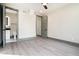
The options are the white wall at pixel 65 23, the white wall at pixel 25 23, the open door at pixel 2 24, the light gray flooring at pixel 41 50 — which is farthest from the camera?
the white wall at pixel 25 23

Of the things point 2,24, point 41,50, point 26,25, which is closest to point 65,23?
point 41,50

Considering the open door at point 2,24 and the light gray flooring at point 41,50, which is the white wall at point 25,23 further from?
the light gray flooring at point 41,50

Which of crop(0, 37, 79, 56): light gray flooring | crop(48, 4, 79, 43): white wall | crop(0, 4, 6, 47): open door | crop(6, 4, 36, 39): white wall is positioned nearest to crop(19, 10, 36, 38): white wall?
crop(6, 4, 36, 39): white wall

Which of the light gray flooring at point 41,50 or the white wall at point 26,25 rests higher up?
the white wall at point 26,25

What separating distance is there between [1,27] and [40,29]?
215 inches

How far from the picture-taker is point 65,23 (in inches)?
249

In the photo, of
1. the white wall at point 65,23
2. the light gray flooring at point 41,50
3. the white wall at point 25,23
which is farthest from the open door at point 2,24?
the white wall at point 65,23

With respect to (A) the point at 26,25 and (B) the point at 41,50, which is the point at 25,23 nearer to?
(A) the point at 26,25

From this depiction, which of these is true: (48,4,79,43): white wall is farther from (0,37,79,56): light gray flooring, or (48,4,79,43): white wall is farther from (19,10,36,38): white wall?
(19,10,36,38): white wall

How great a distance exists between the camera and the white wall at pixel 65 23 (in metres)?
5.59

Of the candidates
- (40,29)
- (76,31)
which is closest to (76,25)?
(76,31)

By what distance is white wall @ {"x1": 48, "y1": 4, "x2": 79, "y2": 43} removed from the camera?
559 centimetres

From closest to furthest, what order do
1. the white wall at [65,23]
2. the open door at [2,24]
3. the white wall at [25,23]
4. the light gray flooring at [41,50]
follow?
1. the light gray flooring at [41,50]
2. the open door at [2,24]
3. the white wall at [65,23]
4. the white wall at [25,23]

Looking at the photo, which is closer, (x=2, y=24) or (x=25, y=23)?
(x=2, y=24)
